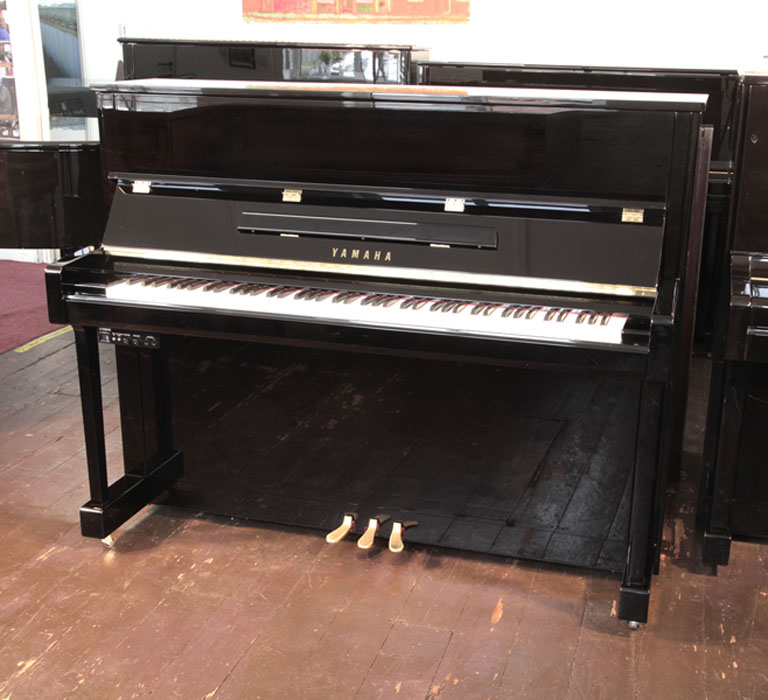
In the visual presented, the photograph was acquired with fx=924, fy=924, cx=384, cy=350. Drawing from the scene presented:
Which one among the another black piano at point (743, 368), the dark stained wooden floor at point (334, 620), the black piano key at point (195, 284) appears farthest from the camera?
the black piano key at point (195, 284)

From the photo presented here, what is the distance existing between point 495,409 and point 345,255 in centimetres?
55

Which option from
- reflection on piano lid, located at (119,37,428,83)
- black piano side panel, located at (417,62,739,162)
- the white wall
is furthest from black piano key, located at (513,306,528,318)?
the white wall

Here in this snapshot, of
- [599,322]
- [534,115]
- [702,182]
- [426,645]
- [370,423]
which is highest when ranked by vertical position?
[534,115]

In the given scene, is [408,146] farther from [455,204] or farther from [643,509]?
[643,509]

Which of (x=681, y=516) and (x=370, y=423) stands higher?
(x=370, y=423)

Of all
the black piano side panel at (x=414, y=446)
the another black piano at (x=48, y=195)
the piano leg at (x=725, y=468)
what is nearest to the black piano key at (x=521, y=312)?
the black piano side panel at (x=414, y=446)

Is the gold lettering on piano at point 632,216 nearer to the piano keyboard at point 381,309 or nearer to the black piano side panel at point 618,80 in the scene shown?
the piano keyboard at point 381,309

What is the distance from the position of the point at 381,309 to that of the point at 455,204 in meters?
0.34

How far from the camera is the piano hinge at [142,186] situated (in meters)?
2.49

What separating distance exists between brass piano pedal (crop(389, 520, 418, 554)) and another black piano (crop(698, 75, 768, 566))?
0.80 meters

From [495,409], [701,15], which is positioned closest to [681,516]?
[495,409]

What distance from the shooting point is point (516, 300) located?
2160 mm

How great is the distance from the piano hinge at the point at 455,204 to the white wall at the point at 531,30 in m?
3.14

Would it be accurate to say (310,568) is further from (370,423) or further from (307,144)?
(307,144)
